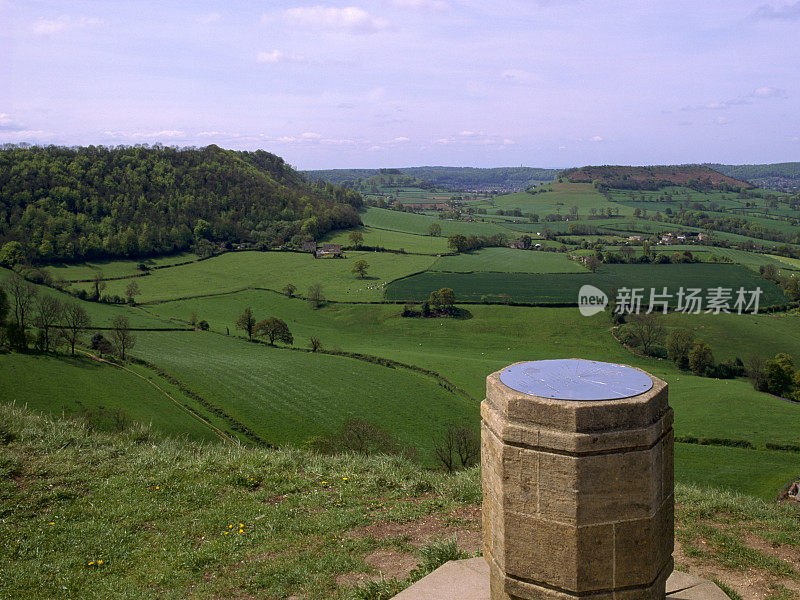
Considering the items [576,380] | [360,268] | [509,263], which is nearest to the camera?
[576,380]

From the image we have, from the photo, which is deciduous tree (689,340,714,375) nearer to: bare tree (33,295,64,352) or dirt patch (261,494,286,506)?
dirt patch (261,494,286,506)

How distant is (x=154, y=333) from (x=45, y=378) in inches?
891

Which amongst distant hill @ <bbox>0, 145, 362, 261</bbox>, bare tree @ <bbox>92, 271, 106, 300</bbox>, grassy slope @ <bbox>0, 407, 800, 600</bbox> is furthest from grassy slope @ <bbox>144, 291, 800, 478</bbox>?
distant hill @ <bbox>0, 145, 362, 261</bbox>

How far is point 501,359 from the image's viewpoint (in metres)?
54.3

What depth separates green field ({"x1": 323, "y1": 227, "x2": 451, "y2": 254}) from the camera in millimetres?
103188

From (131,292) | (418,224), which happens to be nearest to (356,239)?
(418,224)

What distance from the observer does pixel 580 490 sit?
14.1 feet

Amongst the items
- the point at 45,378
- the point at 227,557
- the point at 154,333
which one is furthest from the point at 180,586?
the point at 154,333

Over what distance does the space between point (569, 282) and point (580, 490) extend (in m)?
80.3

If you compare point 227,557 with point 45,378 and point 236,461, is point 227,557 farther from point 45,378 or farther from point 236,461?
point 45,378

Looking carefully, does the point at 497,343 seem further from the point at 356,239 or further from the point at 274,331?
the point at 356,239

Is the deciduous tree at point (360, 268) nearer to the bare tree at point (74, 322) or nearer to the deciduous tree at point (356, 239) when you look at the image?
the deciduous tree at point (356, 239)

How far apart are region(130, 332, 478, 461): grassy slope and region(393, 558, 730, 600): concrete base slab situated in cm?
2513

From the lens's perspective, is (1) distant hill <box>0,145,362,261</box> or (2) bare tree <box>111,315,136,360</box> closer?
(2) bare tree <box>111,315,136,360</box>
